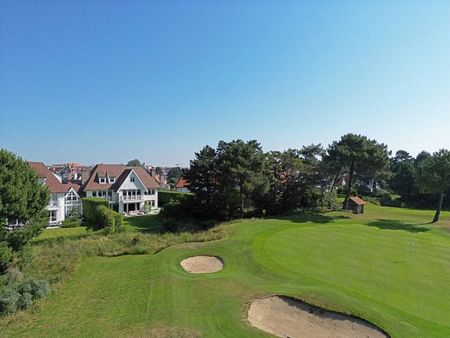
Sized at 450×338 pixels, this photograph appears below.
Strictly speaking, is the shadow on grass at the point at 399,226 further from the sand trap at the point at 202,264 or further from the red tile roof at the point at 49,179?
the red tile roof at the point at 49,179

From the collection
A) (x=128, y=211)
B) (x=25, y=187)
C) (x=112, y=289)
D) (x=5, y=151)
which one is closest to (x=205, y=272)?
(x=112, y=289)

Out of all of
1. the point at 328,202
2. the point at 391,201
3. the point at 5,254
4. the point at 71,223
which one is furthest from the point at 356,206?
the point at 5,254

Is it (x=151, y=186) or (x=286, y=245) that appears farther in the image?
(x=151, y=186)

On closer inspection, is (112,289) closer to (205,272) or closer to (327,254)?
(205,272)

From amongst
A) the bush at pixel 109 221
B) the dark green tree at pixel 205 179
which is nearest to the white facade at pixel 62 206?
the bush at pixel 109 221

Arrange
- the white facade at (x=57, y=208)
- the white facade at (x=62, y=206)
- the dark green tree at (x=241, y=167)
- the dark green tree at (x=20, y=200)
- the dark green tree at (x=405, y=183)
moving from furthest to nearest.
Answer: the dark green tree at (x=405, y=183) < the white facade at (x=57, y=208) < the white facade at (x=62, y=206) < the dark green tree at (x=241, y=167) < the dark green tree at (x=20, y=200)

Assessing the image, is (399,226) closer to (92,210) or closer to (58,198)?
(92,210)

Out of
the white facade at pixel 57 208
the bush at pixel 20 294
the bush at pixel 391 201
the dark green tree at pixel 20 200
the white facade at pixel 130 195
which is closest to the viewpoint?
the bush at pixel 20 294
